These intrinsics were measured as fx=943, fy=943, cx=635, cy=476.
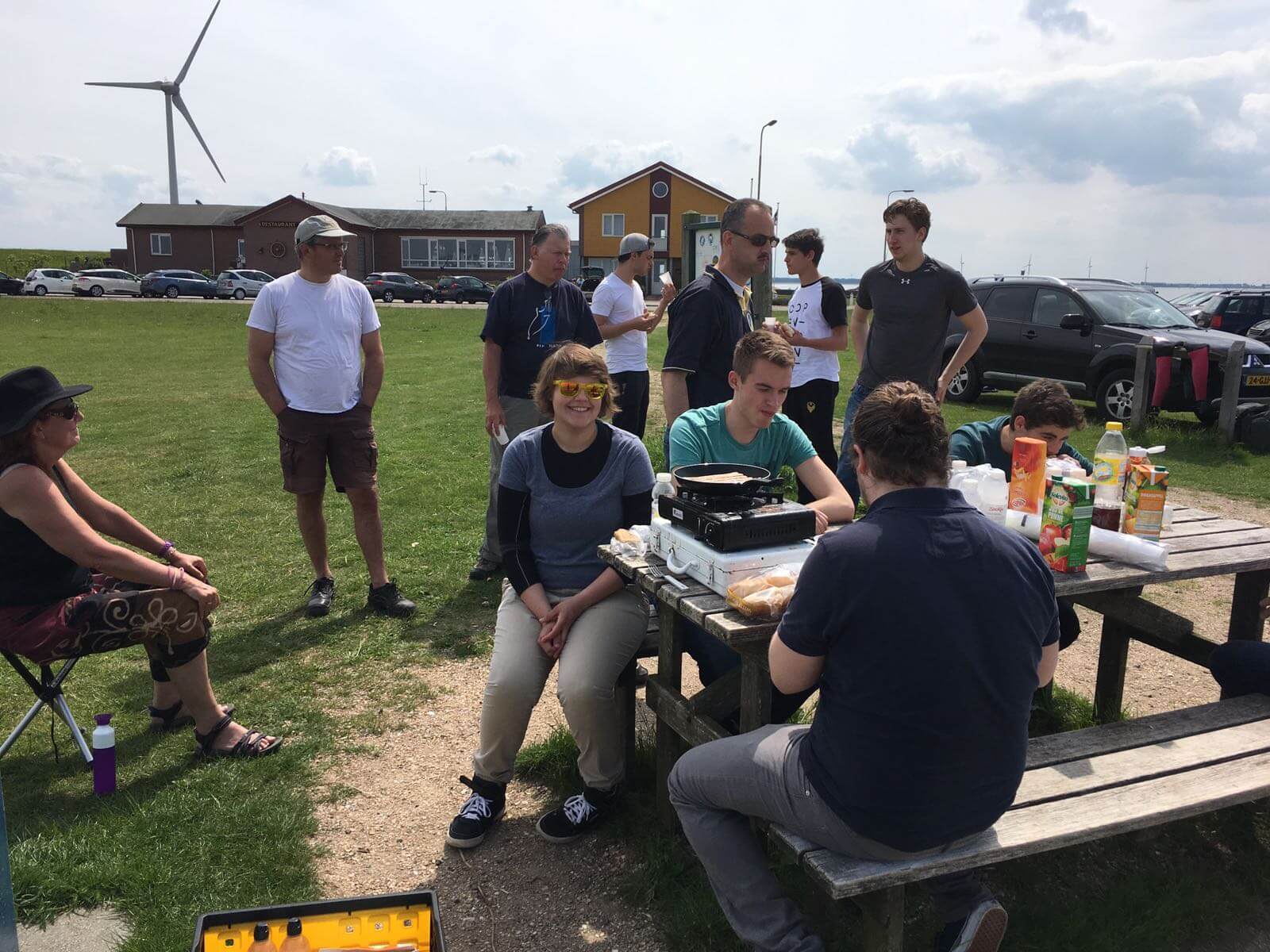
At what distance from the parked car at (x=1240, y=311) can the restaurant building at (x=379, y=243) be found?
4202cm

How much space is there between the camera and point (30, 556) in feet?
10.7

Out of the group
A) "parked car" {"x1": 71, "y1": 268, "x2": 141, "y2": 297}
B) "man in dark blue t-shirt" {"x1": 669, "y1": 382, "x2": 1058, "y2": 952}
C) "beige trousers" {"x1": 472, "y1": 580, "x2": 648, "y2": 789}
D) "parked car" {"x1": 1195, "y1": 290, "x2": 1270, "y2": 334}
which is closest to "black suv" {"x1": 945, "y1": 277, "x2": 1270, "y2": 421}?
"parked car" {"x1": 1195, "y1": 290, "x2": 1270, "y2": 334}

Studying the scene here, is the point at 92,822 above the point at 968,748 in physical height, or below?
below

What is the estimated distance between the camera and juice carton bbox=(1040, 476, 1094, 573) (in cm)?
287

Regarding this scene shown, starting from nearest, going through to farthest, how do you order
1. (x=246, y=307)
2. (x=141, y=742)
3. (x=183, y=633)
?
(x=183, y=633), (x=141, y=742), (x=246, y=307)

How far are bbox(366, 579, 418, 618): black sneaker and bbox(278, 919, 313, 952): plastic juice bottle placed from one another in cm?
299

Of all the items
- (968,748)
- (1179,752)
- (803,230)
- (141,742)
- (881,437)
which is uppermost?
(803,230)

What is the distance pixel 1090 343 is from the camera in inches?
455

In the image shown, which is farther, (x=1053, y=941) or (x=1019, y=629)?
(x=1053, y=941)

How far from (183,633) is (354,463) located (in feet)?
5.72

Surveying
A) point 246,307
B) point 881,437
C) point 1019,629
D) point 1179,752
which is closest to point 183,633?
point 881,437

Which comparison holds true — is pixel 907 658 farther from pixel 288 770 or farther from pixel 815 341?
pixel 815 341

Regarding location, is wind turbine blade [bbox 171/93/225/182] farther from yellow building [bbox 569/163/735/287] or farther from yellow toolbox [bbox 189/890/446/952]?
yellow toolbox [bbox 189/890/446/952]

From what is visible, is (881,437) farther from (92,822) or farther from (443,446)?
(443,446)
